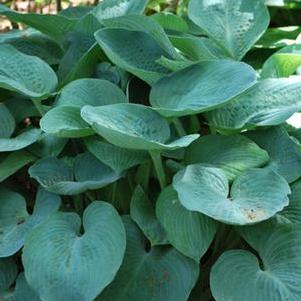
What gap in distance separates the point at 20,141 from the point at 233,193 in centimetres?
56

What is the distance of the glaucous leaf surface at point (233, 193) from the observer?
3.94ft

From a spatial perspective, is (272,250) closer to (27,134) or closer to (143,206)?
(143,206)

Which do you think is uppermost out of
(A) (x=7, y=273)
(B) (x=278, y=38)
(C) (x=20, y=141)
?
(C) (x=20, y=141)

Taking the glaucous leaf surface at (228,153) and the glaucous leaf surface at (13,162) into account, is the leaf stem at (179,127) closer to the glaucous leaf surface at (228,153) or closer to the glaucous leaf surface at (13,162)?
the glaucous leaf surface at (228,153)

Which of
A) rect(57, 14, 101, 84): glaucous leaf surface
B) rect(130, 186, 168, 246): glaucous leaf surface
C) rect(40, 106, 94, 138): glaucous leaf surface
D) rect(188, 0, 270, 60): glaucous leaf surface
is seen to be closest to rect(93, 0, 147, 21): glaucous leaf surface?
rect(57, 14, 101, 84): glaucous leaf surface

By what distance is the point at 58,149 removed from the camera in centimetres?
156

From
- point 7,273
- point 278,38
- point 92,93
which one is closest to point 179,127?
point 92,93

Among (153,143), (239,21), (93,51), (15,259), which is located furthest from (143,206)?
(239,21)

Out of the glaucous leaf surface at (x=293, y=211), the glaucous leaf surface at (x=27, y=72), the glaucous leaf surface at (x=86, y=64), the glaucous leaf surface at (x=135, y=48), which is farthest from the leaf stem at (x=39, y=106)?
the glaucous leaf surface at (x=293, y=211)

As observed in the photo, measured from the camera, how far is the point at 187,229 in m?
1.30

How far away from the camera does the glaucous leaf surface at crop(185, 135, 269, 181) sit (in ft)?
4.61

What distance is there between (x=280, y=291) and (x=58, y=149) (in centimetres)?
67

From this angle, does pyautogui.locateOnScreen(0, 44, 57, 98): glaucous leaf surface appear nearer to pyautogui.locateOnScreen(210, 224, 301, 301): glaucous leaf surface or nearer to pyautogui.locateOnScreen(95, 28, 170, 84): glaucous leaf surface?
pyautogui.locateOnScreen(95, 28, 170, 84): glaucous leaf surface

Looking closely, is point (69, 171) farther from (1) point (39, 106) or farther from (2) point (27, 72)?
(2) point (27, 72)
